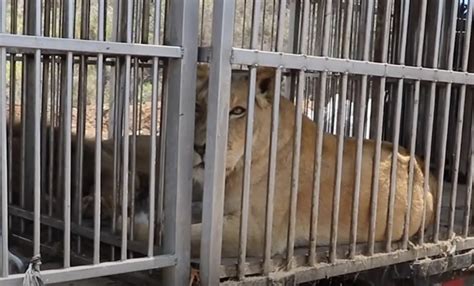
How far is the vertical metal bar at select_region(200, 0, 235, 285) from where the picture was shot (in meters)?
3.00

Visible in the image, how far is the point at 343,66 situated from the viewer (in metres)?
3.51

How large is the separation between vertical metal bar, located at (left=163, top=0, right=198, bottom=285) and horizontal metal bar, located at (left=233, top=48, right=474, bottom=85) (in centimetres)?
22

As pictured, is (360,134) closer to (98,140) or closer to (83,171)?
(98,140)

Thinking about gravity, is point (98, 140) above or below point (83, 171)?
above

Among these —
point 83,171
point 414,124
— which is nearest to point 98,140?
point 83,171

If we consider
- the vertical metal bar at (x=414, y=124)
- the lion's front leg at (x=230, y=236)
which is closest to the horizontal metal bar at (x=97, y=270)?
the lion's front leg at (x=230, y=236)

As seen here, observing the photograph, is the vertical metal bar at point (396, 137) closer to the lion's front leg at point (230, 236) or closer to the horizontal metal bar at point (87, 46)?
the lion's front leg at point (230, 236)

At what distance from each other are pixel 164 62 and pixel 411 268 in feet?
6.38

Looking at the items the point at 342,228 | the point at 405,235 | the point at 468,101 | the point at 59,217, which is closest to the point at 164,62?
the point at 59,217

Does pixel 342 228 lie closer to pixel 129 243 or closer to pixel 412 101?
pixel 412 101

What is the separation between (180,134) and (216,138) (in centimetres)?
16

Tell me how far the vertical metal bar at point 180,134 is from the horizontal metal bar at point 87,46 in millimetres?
74

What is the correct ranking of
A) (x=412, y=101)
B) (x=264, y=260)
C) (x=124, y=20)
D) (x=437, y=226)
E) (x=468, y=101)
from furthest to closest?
(x=468, y=101)
(x=437, y=226)
(x=412, y=101)
(x=264, y=260)
(x=124, y=20)

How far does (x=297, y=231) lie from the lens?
12.9ft
